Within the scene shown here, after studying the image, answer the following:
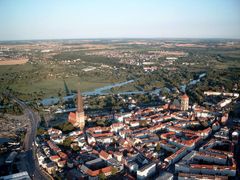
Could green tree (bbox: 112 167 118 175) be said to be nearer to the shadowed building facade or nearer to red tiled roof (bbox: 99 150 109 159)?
red tiled roof (bbox: 99 150 109 159)

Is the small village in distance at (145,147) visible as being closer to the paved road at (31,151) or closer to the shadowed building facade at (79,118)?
the shadowed building facade at (79,118)

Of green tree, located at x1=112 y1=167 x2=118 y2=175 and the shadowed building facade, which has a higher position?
the shadowed building facade

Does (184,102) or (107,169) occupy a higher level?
(184,102)

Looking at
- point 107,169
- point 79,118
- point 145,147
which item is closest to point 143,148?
point 145,147

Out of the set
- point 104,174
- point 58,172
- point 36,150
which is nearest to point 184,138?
point 104,174

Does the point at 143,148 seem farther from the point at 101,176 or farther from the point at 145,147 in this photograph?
the point at 101,176

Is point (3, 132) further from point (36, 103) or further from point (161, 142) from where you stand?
point (161, 142)

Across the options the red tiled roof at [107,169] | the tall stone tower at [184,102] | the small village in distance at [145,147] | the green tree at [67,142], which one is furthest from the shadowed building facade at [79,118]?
the tall stone tower at [184,102]

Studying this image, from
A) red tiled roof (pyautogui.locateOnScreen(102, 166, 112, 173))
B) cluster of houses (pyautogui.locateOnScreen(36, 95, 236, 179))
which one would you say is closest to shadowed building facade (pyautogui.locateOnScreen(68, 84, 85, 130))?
cluster of houses (pyautogui.locateOnScreen(36, 95, 236, 179))
